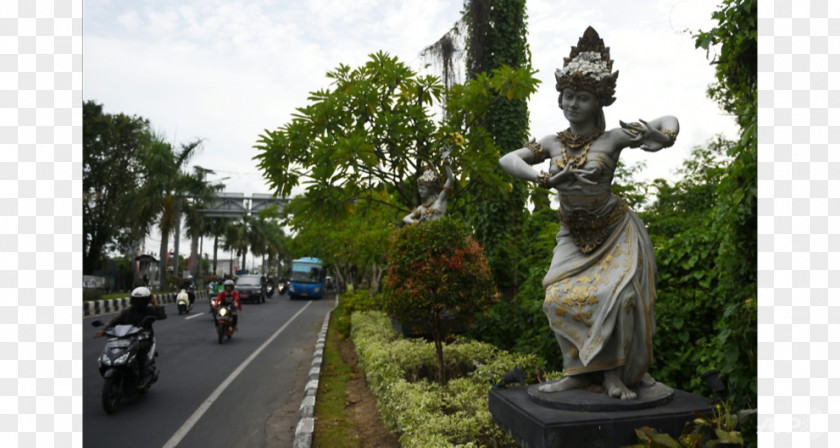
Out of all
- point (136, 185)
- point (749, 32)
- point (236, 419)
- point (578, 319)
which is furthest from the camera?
point (136, 185)

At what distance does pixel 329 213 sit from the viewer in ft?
27.8

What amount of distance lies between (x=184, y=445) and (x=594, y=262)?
4044mm

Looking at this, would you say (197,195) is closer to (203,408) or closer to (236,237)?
(236,237)

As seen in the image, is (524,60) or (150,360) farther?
(524,60)

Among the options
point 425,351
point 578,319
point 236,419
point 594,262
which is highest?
point 594,262

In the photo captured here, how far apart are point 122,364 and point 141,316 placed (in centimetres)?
100

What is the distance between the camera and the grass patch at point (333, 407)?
502 cm

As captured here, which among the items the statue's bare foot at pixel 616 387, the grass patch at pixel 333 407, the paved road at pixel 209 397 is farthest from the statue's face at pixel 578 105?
the paved road at pixel 209 397

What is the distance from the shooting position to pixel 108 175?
25000 mm

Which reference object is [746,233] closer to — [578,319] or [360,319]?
[578,319]

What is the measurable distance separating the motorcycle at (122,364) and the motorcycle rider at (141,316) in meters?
0.05

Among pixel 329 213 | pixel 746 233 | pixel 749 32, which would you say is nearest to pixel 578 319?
pixel 746 233

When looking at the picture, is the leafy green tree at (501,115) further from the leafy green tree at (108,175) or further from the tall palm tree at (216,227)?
the tall palm tree at (216,227)

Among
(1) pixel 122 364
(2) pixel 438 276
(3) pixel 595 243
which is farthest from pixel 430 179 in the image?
(3) pixel 595 243
